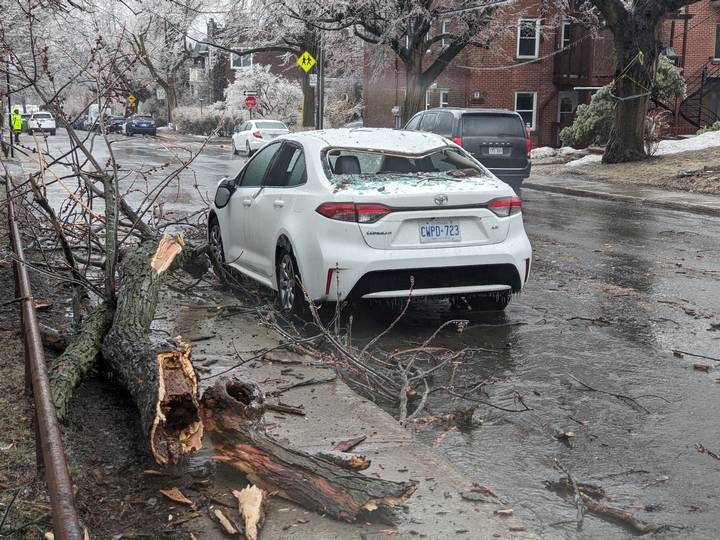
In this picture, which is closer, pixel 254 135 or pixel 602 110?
pixel 602 110

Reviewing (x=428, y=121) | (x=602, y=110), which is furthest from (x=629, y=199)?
(x=602, y=110)

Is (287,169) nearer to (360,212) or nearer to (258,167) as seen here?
(258,167)

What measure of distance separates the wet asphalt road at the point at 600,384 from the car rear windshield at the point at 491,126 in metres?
8.25

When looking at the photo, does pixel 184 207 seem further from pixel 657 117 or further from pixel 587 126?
pixel 587 126

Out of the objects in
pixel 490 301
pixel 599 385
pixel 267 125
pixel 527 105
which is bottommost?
pixel 599 385

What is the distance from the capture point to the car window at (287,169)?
781 cm

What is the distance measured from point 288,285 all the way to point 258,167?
1627 millimetres

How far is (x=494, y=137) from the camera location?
19.8m

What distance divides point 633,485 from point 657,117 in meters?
25.8

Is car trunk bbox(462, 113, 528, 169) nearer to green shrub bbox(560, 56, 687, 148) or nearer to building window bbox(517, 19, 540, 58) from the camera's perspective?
green shrub bbox(560, 56, 687, 148)

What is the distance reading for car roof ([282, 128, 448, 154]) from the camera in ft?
25.5

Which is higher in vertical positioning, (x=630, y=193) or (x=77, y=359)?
(x=77, y=359)

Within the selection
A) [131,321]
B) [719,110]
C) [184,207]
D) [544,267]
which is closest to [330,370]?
[131,321]

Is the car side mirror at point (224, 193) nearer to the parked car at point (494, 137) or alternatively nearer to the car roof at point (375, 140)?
the car roof at point (375, 140)
